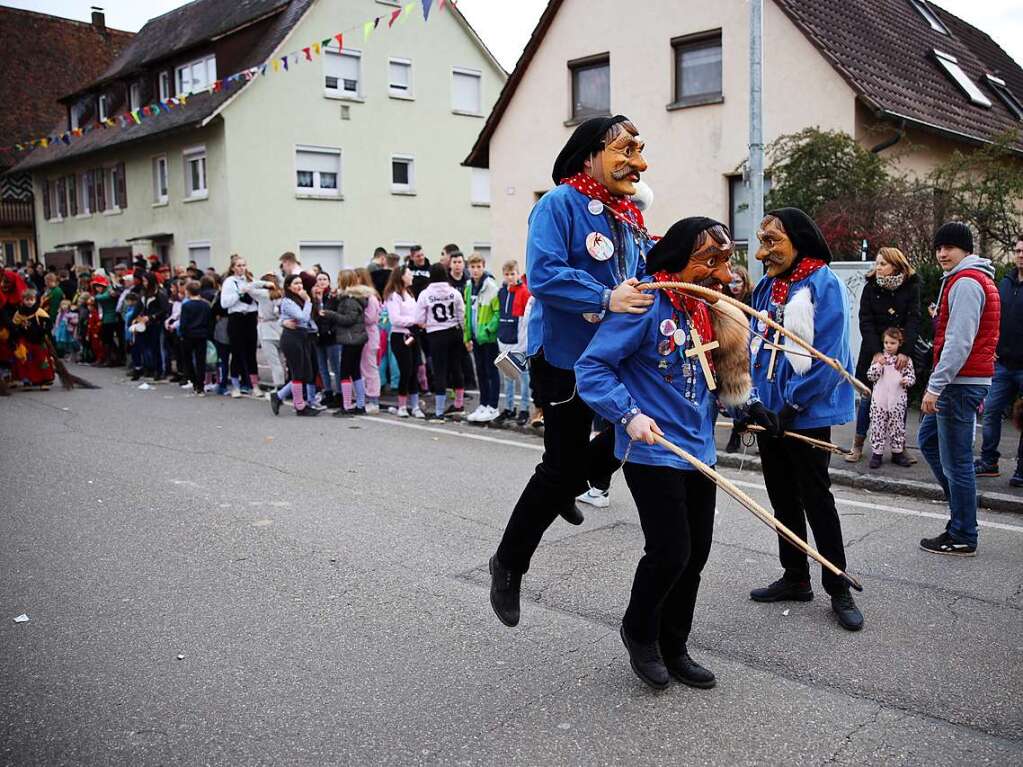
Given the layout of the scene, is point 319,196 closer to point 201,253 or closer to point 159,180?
point 201,253

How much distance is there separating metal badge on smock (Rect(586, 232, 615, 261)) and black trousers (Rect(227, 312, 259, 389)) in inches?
418

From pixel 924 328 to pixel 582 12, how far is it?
12439 mm

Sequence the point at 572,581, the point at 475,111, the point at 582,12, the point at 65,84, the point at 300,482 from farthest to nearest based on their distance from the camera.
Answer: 1. the point at 65,84
2. the point at 475,111
3. the point at 582,12
4. the point at 300,482
5. the point at 572,581

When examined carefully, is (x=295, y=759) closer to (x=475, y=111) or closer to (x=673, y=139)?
(x=673, y=139)

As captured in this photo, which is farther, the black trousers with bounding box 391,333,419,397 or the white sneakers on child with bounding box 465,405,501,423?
the black trousers with bounding box 391,333,419,397

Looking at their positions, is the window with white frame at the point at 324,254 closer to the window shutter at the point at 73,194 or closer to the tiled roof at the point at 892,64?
the tiled roof at the point at 892,64

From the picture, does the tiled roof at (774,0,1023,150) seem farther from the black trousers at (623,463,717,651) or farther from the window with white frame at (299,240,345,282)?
the window with white frame at (299,240,345,282)

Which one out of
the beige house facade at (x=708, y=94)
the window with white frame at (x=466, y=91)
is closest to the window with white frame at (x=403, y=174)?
the window with white frame at (x=466, y=91)

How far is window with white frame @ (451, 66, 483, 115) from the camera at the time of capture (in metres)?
33.3

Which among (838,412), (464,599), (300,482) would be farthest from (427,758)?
(300,482)

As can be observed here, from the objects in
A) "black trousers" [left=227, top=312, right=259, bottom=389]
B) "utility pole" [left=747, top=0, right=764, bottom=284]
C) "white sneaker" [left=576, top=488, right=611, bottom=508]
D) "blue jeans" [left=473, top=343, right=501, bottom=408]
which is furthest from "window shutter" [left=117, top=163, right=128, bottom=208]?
"white sneaker" [left=576, top=488, right=611, bottom=508]

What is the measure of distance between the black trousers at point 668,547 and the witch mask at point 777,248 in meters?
1.41

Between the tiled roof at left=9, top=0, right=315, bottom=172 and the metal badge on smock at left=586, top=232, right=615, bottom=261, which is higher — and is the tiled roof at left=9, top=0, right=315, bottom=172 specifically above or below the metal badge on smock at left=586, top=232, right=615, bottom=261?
above

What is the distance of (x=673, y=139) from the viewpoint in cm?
1922
